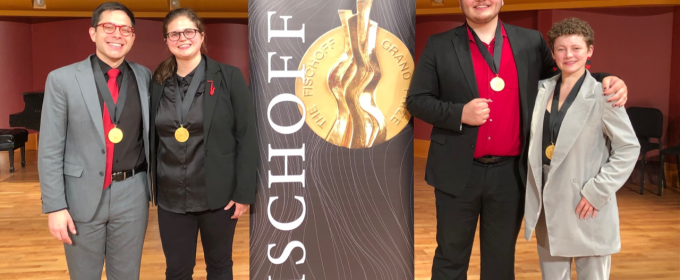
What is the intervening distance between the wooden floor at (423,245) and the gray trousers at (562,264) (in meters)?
1.36

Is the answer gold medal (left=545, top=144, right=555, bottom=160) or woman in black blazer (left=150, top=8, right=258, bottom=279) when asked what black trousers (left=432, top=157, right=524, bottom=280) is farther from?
woman in black blazer (left=150, top=8, right=258, bottom=279)

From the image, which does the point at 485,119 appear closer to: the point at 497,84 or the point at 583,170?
the point at 497,84

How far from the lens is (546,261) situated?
7.57 feet

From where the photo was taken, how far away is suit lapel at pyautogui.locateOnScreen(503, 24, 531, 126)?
2.23 m

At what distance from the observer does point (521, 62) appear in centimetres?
225

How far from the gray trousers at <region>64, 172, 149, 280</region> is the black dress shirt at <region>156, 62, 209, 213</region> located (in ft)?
0.36

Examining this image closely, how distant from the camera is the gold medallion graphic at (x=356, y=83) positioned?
241 cm

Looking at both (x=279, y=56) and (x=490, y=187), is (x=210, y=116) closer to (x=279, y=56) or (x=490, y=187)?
(x=279, y=56)

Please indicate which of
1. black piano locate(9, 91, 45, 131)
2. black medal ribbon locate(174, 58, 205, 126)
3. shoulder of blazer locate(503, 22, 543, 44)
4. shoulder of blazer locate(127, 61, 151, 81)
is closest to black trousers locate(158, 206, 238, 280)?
black medal ribbon locate(174, 58, 205, 126)

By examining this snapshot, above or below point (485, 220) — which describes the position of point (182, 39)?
above

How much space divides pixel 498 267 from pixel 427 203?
3550mm

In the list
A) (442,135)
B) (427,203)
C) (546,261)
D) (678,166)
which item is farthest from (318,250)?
(678,166)

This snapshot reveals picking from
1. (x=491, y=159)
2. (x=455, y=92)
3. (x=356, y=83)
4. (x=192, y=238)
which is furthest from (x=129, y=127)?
(x=491, y=159)

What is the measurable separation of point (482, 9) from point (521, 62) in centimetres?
28
